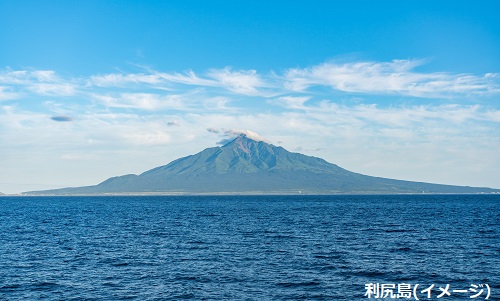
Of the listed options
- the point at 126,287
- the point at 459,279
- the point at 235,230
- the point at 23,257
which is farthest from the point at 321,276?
the point at 235,230

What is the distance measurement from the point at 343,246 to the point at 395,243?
887 cm

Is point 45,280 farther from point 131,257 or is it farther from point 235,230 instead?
point 235,230

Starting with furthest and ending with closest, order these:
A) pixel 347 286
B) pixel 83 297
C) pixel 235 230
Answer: pixel 235 230, pixel 347 286, pixel 83 297

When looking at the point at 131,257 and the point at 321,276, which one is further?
the point at 131,257

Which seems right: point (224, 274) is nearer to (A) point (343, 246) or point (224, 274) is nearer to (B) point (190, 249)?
(B) point (190, 249)

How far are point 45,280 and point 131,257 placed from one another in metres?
13.7

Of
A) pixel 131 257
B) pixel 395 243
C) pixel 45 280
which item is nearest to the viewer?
pixel 45 280

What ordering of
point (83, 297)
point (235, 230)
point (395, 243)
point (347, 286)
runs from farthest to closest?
point (235, 230), point (395, 243), point (347, 286), point (83, 297)

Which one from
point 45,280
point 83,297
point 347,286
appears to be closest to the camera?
point 83,297

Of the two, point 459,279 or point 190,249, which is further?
point 190,249

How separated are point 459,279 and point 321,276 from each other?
13.4m

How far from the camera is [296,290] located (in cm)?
4428

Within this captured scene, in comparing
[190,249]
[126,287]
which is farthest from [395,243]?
[126,287]

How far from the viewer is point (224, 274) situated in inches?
2000
